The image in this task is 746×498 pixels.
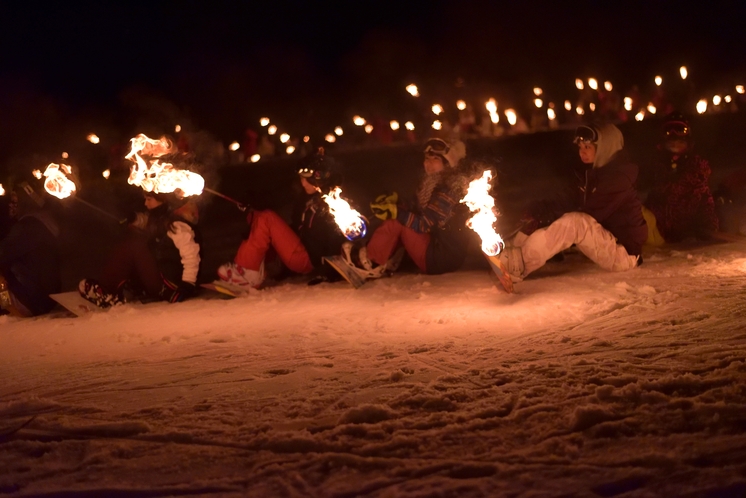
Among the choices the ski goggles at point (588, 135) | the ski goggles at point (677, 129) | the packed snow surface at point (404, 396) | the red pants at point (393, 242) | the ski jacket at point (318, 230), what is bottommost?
the packed snow surface at point (404, 396)

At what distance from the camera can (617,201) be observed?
6848 mm

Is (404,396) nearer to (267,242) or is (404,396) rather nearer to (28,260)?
(267,242)

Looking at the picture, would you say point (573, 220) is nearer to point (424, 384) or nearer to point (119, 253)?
point (424, 384)

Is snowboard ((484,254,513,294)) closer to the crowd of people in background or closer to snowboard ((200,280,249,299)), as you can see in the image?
the crowd of people in background

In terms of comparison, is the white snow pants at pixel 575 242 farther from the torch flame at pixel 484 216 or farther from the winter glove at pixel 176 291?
the winter glove at pixel 176 291

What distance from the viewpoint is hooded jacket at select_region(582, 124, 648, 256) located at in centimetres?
684

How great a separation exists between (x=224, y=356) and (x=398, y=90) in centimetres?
1324

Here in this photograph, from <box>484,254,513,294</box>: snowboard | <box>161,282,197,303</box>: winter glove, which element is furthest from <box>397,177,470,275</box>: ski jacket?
<box>161,282,197,303</box>: winter glove

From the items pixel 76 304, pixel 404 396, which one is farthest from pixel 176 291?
pixel 404 396

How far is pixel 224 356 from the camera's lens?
5.14 m

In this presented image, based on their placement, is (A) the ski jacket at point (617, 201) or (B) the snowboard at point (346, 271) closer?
(A) the ski jacket at point (617, 201)

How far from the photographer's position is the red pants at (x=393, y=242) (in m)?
7.35

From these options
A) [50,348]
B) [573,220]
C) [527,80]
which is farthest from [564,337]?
[527,80]

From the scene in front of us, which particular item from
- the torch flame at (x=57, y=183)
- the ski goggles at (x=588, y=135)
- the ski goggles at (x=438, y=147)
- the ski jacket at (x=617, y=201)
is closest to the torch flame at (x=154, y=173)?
the torch flame at (x=57, y=183)
